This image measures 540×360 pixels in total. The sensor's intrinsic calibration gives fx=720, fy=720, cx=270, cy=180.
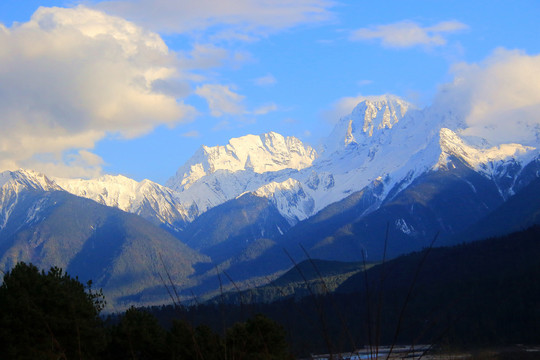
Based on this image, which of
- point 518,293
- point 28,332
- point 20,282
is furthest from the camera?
point 518,293

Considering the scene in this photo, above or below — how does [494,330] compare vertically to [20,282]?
below

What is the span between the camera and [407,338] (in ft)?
634

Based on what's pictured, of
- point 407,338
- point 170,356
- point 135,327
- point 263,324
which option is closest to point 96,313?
point 135,327

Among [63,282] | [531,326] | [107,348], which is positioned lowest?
[531,326]

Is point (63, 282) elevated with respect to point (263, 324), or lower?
elevated

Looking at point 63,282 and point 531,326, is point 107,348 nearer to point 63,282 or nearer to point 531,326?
point 63,282

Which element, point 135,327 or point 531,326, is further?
point 531,326

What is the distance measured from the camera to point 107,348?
224 feet

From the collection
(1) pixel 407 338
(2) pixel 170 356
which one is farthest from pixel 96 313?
(1) pixel 407 338

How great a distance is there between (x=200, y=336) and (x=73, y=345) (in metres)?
11.3

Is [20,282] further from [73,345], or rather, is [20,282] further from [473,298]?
[473,298]

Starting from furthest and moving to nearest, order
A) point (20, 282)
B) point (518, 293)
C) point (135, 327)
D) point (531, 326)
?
point (518, 293), point (531, 326), point (135, 327), point (20, 282)

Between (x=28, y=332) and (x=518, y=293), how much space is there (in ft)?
494

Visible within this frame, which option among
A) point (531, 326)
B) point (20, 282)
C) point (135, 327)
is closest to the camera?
point (20, 282)
